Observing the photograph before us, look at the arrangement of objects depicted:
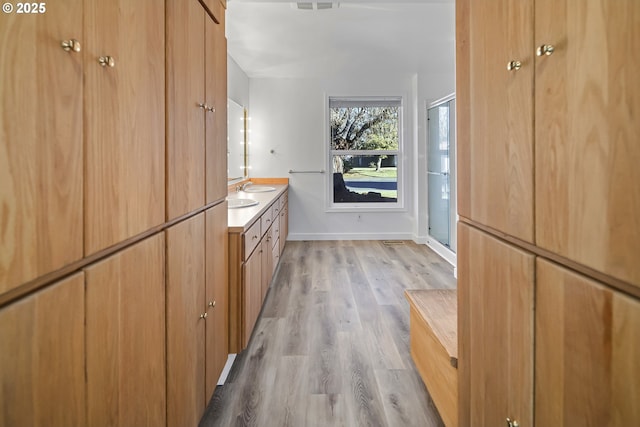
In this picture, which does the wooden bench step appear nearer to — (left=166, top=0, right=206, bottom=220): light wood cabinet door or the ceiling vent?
(left=166, top=0, right=206, bottom=220): light wood cabinet door

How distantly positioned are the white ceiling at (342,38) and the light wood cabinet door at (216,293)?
1787mm

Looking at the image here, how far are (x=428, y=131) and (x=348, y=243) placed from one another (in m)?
1.91

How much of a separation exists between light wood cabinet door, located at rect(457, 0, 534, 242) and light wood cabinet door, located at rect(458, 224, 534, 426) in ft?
0.26

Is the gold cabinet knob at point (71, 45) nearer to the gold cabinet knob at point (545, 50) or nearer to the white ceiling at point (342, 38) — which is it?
the gold cabinet knob at point (545, 50)

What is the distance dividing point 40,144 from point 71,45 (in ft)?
0.65

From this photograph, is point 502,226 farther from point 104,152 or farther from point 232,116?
point 232,116

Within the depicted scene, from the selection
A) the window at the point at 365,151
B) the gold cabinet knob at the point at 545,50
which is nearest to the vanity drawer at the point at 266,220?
the gold cabinet knob at the point at 545,50

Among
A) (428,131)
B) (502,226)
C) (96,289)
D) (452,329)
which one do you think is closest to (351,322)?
(452,329)

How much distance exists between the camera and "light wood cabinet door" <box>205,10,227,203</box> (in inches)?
68.7

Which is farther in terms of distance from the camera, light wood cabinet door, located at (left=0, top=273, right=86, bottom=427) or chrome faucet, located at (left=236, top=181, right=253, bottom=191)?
chrome faucet, located at (left=236, top=181, right=253, bottom=191)

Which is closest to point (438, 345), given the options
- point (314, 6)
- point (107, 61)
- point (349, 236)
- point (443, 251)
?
point (107, 61)

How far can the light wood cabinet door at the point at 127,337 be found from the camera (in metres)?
0.82

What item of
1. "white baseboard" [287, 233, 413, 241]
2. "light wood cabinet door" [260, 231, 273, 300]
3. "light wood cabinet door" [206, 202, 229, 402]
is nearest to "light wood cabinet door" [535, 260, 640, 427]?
"light wood cabinet door" [206, 202, 229, 402]

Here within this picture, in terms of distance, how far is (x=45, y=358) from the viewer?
0.66 m
